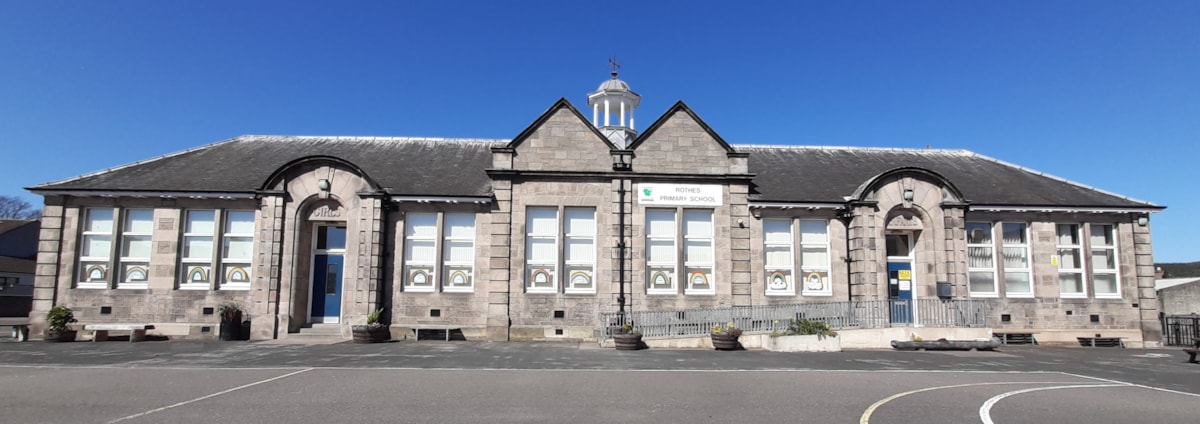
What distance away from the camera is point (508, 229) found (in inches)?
754

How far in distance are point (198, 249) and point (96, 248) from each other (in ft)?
9.56

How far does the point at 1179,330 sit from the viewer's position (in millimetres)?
21141

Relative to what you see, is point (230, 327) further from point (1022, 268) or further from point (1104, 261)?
point (1104, 261)

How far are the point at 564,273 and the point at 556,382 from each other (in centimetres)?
895

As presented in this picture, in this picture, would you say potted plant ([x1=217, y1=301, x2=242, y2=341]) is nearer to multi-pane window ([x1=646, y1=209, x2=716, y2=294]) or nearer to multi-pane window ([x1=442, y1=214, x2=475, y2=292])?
multi-pane window ([x1=442, y1=214, x2=475, y2=292])

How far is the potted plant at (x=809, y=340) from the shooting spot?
53.1ft

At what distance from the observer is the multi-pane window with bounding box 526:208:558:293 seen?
19281 millimetres

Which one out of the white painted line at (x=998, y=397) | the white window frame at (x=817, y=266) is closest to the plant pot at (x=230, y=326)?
the white window frame at (x=817, y=266)

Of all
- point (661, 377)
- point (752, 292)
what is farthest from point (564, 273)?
point (661, 377)

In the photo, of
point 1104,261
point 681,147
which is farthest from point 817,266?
point 1104,261

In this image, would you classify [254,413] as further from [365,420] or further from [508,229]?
[508,229]

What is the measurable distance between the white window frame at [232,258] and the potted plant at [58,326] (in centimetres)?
374

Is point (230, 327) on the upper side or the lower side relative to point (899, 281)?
lower

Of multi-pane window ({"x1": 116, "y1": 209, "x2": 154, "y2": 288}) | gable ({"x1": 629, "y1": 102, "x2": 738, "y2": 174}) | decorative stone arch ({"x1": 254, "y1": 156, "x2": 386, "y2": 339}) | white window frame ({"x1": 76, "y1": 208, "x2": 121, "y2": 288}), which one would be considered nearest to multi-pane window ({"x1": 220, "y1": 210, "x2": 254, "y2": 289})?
decorative stone arch ({"x1": 254, "y1": 156, "x2": 386, "y2": 339})
